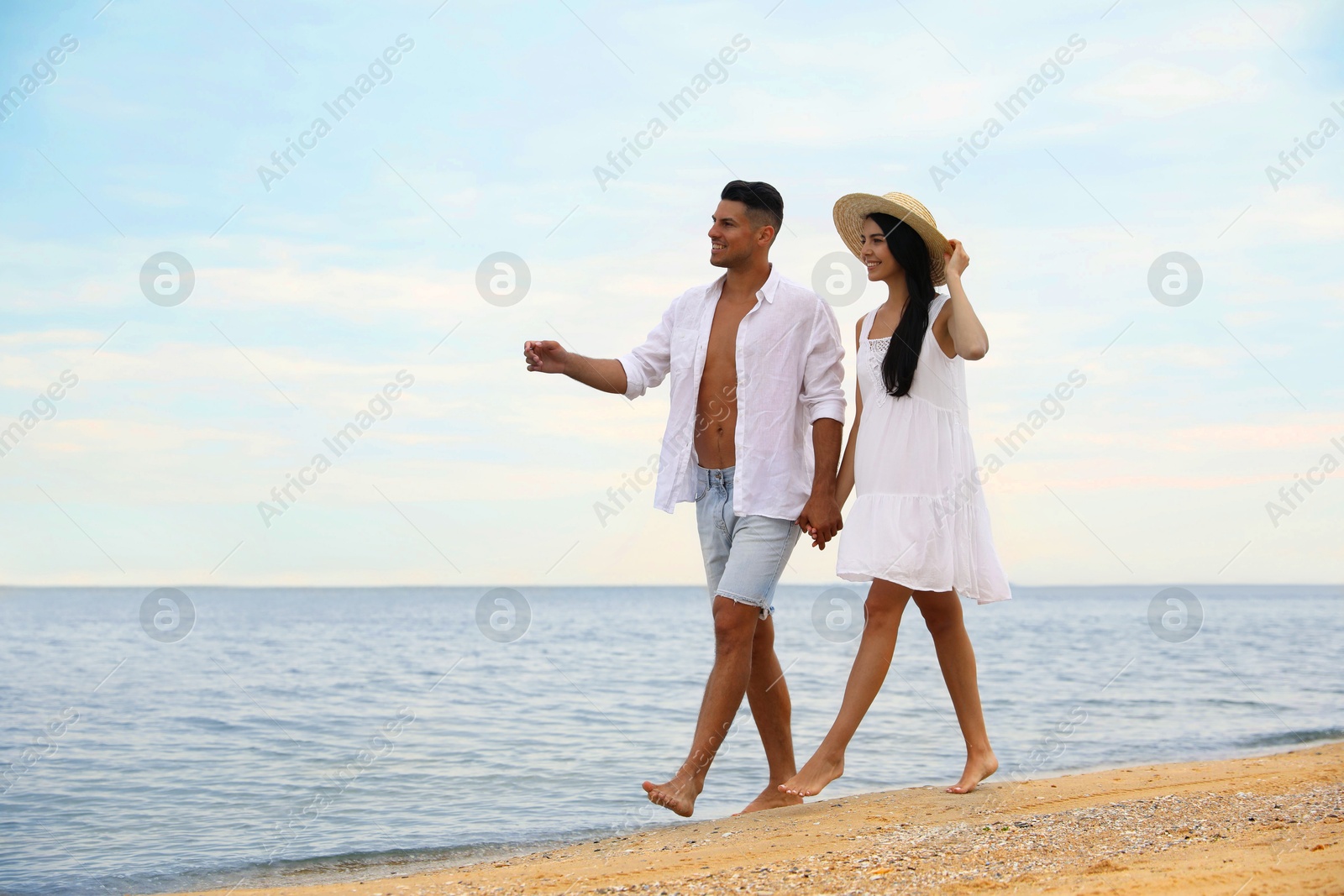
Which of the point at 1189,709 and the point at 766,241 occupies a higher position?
the point at 766,241

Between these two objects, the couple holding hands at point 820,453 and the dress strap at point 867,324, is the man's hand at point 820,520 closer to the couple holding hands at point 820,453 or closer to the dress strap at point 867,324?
the couple holding hands at point 820,453

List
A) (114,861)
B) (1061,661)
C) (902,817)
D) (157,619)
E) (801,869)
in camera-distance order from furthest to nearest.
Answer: (157,619) < (1061,661) < (114,861) < (902,817) < (801,869)

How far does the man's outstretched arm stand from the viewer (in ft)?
13.2

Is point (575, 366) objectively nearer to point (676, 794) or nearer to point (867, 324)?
point (867, 324)

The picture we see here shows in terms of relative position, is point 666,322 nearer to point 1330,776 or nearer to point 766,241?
point 766,241

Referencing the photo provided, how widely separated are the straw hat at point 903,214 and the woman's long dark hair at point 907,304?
0.03m

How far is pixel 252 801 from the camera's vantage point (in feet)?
19.0

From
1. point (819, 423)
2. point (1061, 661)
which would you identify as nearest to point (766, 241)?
point (819, 423)

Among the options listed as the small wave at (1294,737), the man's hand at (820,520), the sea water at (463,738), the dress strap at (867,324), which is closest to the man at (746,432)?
the man's hand at (820,520)

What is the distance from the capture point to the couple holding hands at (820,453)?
3.90 metres

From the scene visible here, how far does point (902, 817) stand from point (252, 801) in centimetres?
376

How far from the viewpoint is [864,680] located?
152 inches

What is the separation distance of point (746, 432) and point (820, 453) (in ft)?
0.97

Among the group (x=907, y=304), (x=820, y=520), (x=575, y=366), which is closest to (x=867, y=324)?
(x=907, y=304)
